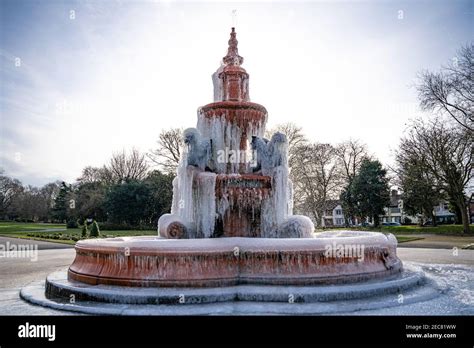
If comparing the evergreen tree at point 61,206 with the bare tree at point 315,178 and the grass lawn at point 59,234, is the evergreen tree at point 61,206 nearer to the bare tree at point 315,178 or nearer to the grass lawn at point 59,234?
the grass lawn at point 59,234

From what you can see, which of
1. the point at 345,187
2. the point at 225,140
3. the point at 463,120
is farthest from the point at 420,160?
the point at 225,140

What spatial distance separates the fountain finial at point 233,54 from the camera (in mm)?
13073

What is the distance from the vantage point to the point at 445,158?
35.4m

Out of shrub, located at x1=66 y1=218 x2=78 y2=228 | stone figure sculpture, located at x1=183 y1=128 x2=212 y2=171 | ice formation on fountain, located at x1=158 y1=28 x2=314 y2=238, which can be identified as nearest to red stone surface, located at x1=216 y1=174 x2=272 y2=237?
ice formation on fountain, located at x1=158 y1=28 x2=314 y2=238

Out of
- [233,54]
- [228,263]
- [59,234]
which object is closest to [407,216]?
[59,234]

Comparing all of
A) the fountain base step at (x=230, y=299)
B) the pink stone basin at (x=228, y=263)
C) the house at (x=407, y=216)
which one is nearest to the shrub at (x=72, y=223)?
the fountain base step at (x=230, y=299)

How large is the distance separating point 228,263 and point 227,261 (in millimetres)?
39

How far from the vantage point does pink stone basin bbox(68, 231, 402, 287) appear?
21.7 feet

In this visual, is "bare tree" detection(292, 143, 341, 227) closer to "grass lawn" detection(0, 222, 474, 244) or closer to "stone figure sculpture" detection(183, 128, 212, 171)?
"grass lawn" detection(0, 222, 474, 244)

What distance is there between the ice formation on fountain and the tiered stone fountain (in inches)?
1.1

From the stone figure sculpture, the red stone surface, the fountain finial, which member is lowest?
the red stone surface

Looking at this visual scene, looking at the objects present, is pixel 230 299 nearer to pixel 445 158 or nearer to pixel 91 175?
pixel 445 158

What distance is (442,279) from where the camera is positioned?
845cm
